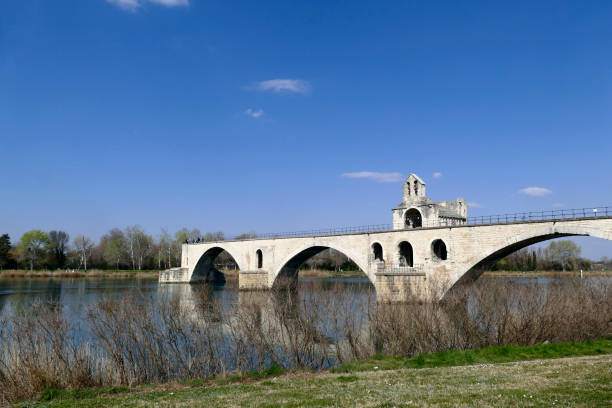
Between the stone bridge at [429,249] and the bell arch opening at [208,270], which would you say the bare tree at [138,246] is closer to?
the bell arch opening at [208,270]

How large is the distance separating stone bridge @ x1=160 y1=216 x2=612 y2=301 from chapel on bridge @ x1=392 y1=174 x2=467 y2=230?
2.02 metres

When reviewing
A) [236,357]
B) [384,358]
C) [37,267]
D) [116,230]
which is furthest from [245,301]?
[116,230]

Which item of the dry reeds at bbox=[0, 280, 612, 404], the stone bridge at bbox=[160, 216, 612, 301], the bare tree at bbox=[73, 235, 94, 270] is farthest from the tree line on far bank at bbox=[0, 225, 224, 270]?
the dry reeds at bbox=[0, 280, 612, 404]

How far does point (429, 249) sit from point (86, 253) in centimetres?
8381

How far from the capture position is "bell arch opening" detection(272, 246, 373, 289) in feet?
180

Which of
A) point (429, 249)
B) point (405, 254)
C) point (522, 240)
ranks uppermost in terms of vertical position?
point (522, 240)

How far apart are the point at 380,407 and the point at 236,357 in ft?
26.6

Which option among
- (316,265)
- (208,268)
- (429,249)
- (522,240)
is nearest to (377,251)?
(429,249)

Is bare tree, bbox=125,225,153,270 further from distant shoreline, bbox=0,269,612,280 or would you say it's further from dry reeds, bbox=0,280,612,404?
dry reeds, bbox=0,280,612,404

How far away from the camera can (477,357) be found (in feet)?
48.3

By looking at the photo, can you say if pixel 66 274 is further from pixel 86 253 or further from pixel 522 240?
pixel 522 240

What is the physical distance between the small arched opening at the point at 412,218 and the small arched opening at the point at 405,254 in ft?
9.02

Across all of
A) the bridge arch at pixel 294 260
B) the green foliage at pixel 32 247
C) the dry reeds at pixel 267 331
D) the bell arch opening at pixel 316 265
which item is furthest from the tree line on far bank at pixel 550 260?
the green foliage at pixel 32 247

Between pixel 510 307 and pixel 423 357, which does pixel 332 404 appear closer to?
pixel 423 357
